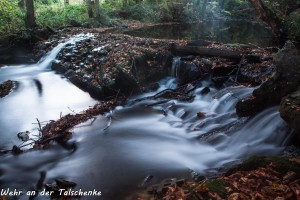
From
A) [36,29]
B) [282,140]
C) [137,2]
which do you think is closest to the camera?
[282,140]

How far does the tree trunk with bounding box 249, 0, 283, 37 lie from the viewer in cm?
1513

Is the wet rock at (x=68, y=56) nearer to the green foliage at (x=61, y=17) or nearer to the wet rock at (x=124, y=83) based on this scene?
the wet rock at (x=124, y=83)

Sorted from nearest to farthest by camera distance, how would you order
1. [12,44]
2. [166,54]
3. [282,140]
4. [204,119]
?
[282,140], [204,119], [166,54], [12,44]

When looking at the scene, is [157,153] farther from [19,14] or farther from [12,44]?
[19,14]

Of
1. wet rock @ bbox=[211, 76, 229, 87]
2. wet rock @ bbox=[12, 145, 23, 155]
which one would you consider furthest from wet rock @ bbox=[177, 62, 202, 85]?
wet rock @ bbox=[12, 145, 23, 155]

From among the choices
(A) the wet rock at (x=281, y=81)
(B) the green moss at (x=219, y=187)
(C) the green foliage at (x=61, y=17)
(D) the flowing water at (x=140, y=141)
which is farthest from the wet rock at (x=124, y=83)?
(C) the green foliage at (x=61, y=17)

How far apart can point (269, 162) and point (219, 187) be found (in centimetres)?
100

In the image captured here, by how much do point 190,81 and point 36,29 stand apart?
38.6 feet

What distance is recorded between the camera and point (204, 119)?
8.36 metres

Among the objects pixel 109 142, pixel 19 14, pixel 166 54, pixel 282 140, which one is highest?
pixel 19 14

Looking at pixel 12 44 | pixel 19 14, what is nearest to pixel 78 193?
pixel 12 44

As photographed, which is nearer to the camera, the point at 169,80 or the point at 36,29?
the point at 169,80

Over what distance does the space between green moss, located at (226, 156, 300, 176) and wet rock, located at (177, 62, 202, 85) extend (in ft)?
21.9

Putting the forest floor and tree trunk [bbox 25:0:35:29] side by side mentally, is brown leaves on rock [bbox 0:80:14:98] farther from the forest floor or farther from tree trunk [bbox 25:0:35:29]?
tree trunk [bbox 25:0:35:29]
